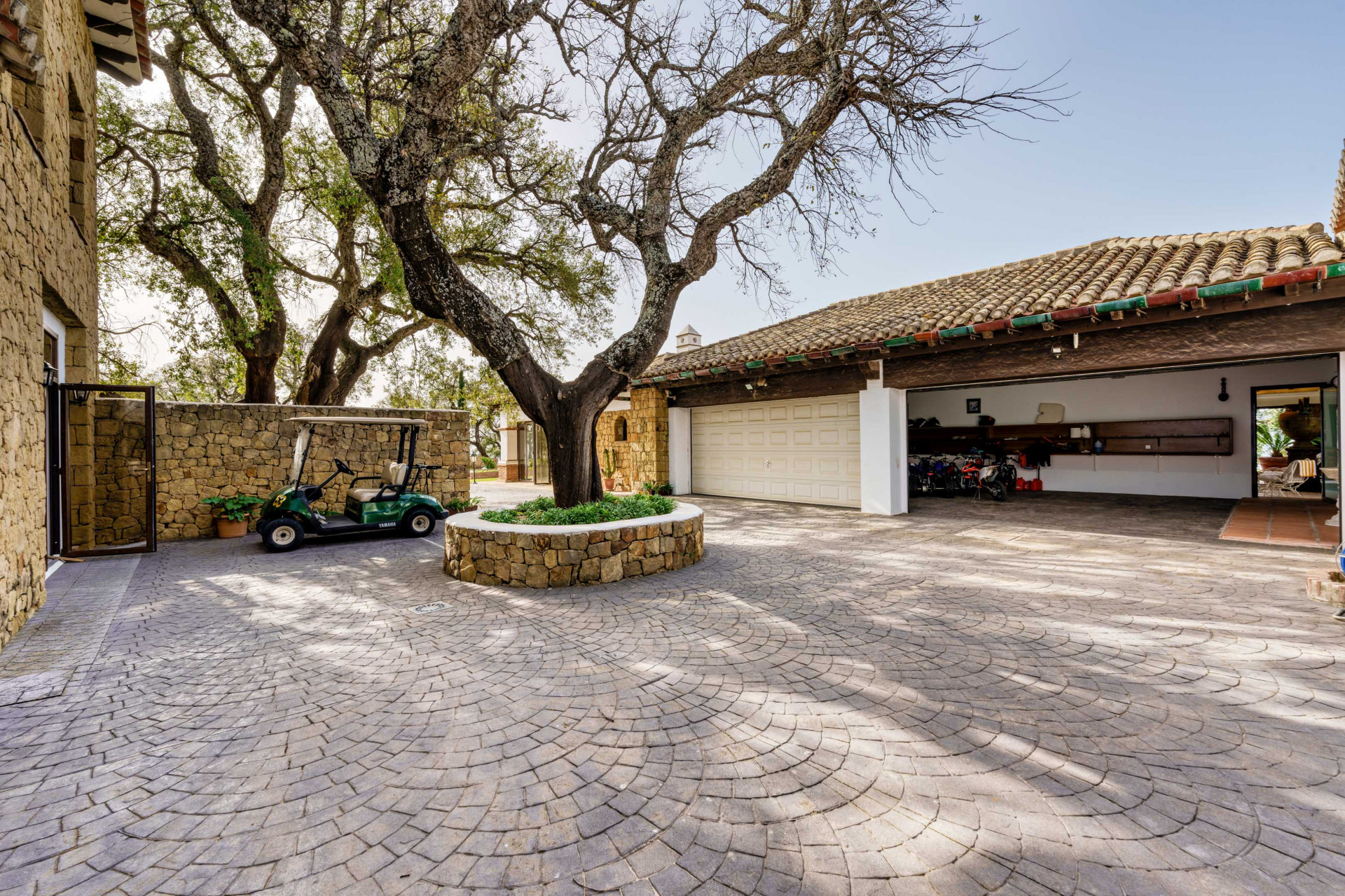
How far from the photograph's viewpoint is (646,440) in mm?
12781

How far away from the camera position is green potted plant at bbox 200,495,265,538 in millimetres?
7949

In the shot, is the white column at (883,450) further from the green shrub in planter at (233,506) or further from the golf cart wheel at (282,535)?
the green shrub in planter at (233,506)

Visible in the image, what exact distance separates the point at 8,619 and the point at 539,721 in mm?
3928

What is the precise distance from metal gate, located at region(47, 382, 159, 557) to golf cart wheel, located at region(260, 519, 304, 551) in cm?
126

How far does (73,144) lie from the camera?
6598mm

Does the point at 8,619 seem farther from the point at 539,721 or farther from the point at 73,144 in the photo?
the point at 73,144

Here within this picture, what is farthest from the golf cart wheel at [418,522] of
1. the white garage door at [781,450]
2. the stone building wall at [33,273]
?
the white garage door at [781,450]

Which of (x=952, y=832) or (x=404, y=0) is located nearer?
(x=952, y=832)

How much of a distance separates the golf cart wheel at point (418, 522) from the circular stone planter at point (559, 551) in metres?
2.72

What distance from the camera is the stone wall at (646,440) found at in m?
12.5

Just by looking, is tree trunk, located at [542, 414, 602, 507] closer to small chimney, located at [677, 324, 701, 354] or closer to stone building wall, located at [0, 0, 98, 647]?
stone building wall, located at [0, 0, 98, 647]

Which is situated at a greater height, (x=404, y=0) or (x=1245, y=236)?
(x=404, y=0)

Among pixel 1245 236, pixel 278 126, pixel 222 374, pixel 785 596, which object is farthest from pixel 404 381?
pixel 1245 236

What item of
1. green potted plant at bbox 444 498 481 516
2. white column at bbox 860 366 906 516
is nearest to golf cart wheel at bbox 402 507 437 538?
green potted plant at bbox 444 498 481 516
